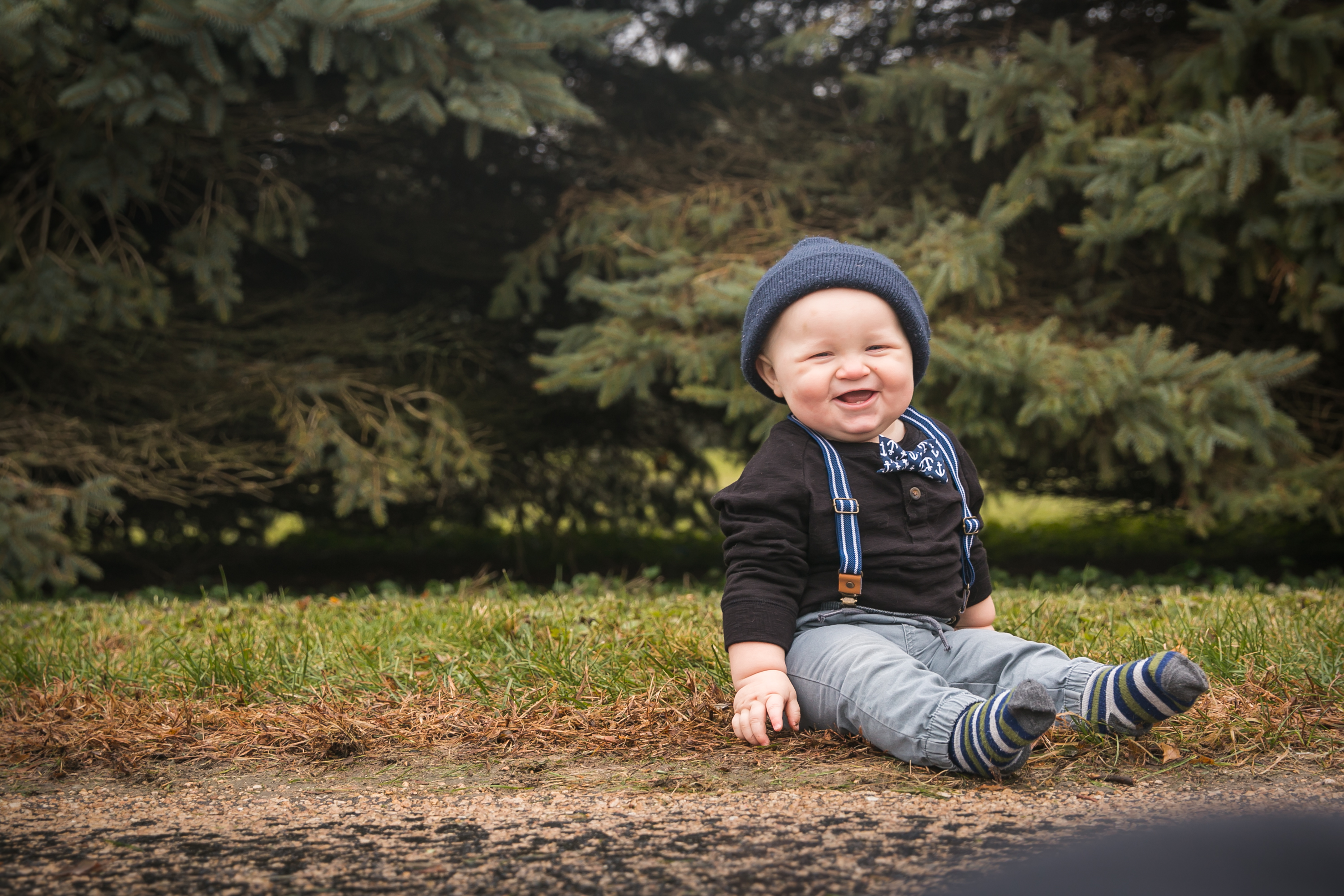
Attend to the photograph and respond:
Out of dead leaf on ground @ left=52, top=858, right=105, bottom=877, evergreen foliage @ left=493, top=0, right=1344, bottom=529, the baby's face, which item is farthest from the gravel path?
evergreen foliage @ left=493, top=0, right=1344, bottom=529

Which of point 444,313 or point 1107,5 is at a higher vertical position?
point 1107,5

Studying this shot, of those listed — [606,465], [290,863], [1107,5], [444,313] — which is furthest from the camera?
[606,465]

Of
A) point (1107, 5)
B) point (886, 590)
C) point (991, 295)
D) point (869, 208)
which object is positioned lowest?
point (886, 590)

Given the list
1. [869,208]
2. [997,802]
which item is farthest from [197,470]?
[997,802]

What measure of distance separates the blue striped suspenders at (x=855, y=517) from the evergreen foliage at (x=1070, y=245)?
81.2 inches

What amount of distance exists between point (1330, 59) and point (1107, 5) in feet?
5.58

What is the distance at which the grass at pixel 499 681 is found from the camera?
7.46ft

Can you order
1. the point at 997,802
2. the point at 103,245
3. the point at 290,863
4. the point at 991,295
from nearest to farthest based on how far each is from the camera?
the point at 290,863, the point at 997,802, the point at 991,295, the point at 103,245

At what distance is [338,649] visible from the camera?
299 centimetres

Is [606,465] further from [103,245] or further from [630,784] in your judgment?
[630,784]

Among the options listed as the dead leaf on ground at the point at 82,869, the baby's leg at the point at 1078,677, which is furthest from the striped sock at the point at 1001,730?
the dead leaf on ground at the point at 82,869

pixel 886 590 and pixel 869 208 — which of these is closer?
pixel 886 590

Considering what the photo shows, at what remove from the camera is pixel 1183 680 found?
5.97 feet

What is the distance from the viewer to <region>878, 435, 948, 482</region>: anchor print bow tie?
8.09ft
